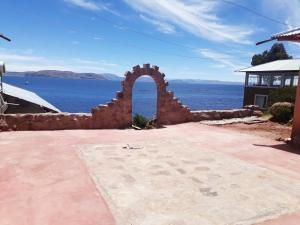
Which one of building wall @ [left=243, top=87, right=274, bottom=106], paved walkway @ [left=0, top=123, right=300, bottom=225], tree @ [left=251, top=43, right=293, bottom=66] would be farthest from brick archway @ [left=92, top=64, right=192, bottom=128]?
tree @ [left=251, top=43, right=293, bottom=66]

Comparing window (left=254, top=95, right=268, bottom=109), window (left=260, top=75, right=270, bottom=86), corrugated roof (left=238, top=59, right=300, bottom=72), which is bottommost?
window (left=254, top=95, right=268, bottom=109)

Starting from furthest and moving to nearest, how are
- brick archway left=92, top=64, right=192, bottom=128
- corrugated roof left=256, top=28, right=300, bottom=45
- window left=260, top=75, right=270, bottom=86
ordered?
window left=260, top=75, right=270, bottom=86
brick archway left=92, top=64, right=192, bottom=128
corrugated roof left=256, top=28, right=300, bottom=45

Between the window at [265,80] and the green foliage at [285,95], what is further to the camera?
the window at [265,80]

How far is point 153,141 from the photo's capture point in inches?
456

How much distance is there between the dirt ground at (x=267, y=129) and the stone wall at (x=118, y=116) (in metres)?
1.98

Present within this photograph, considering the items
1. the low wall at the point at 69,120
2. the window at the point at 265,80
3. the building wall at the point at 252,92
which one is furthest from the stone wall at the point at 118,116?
the window at the point at 265,80

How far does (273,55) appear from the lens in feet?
266

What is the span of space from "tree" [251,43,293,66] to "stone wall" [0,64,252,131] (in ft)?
231

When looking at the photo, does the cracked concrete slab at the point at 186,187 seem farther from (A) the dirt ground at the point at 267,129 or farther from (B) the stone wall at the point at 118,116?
(A) the dirt ground at the point at 267,129

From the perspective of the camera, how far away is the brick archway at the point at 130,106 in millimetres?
14172

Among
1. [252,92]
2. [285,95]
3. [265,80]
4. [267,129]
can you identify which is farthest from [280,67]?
[267,129]

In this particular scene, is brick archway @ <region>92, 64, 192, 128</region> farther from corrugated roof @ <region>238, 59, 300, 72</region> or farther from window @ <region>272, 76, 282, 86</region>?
window @ <region>272, 76, 282, 86</region>

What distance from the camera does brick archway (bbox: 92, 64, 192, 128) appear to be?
14.2 m

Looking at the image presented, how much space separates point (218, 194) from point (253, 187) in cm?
99
